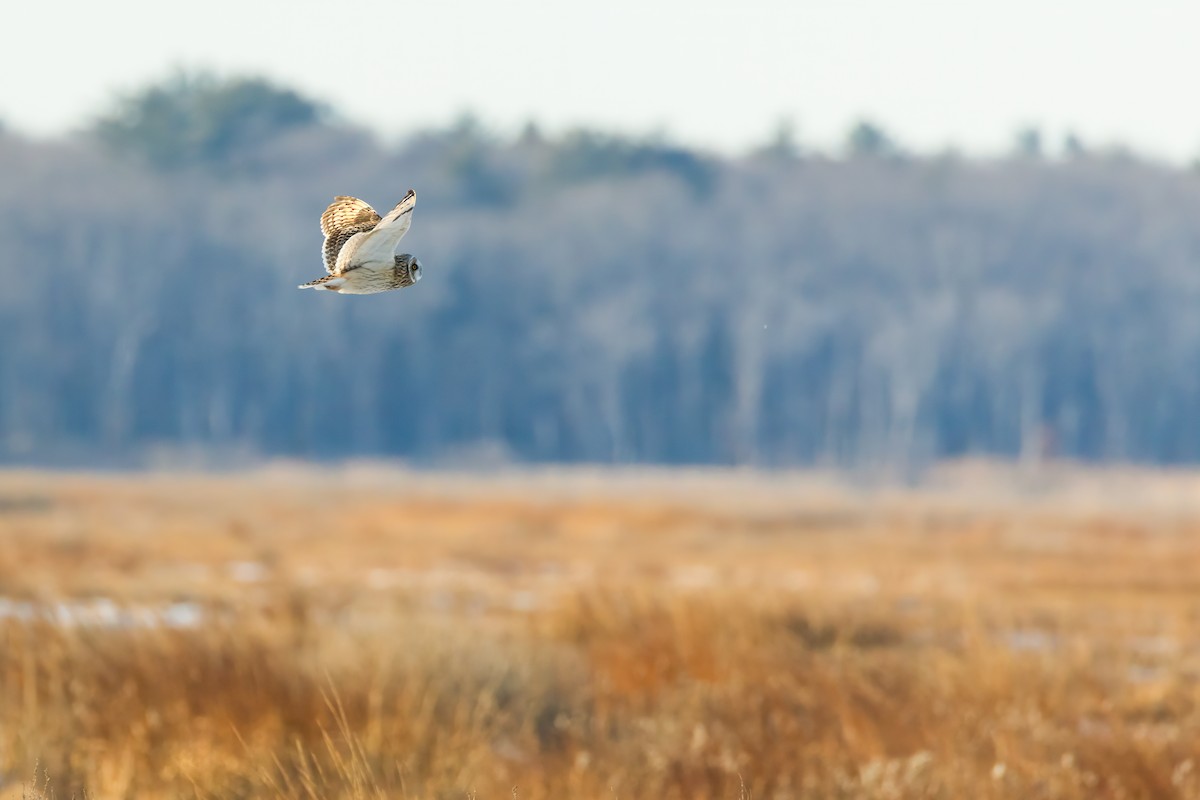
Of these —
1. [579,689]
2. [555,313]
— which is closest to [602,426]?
[555,313]

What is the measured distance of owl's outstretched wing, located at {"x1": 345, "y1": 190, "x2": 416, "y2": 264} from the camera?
3643 millimetres

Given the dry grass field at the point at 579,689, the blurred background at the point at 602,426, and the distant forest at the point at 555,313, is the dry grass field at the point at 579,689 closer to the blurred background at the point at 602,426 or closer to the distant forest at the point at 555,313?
the blurred background at the point at 602,426

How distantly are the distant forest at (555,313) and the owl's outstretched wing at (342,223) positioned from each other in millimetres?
57240

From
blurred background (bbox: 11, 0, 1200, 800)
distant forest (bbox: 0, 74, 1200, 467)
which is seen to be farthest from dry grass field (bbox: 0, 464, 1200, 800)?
distant forest (bbox: 0, 74, 1200, 467)

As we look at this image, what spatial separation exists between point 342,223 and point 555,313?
67.4m

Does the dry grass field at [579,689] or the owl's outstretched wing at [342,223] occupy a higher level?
the owl's outstretched wing at [342,223]

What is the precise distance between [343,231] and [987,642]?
9579 millimetres

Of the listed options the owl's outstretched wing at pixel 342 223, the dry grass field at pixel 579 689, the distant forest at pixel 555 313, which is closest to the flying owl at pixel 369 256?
the owl's outstretched wing at pixel 342 223

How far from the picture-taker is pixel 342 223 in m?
3.87

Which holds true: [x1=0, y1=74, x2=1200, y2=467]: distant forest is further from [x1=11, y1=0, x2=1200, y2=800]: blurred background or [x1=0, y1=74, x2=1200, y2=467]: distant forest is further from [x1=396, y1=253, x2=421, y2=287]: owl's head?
[x1=396, y1=253, x2=421, y2=287]: owl's head

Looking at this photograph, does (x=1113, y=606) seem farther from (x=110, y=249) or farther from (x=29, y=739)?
(x=110, y=249)

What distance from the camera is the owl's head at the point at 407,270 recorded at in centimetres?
362

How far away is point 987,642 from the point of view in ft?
41.7

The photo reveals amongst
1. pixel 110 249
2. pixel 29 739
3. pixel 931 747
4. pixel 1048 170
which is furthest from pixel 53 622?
pixel 1048 170
